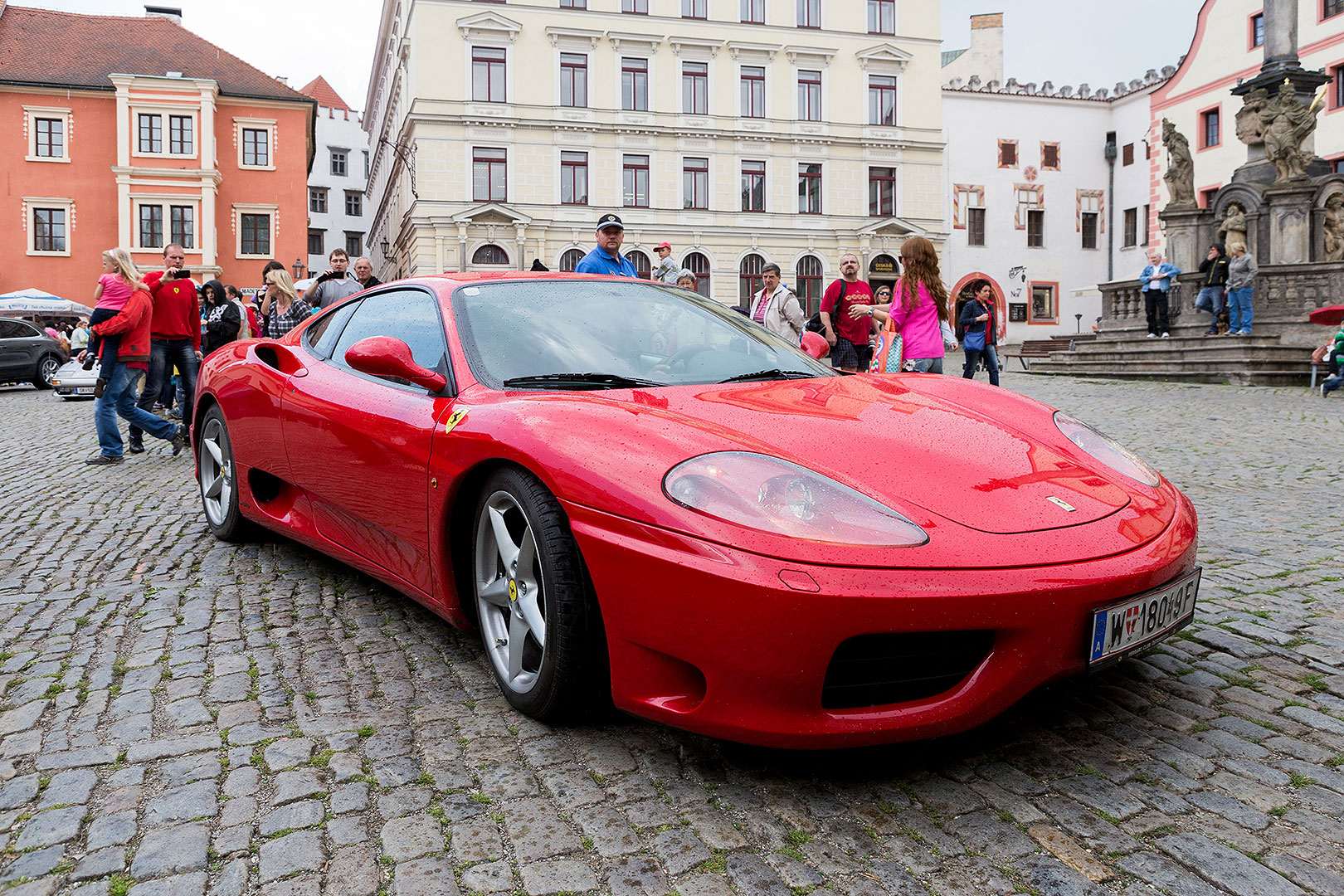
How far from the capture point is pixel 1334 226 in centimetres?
1753

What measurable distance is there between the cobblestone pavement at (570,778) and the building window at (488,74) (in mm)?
35605

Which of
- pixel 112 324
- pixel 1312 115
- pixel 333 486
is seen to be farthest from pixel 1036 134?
pixel 333 486

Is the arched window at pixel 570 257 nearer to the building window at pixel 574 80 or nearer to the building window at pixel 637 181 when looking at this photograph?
the building window at pixel 637 181

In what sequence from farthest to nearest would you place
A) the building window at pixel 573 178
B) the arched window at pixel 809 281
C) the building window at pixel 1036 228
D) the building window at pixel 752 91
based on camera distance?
the building window at pixel 1036 228 < the arched window at pixel 809 281 < the building window at pixel 752 91 < the building window at pixel 573 178

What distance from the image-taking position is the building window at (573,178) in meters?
37.4

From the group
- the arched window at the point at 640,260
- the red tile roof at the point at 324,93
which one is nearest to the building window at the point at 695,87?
the arched window at the point at 640,260

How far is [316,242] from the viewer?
6844 cm

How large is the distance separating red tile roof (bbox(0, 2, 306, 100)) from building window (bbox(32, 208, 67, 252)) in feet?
15.7

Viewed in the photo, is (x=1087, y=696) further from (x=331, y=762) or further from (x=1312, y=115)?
(x=1312, y=115)

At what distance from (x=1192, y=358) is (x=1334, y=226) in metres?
3.55

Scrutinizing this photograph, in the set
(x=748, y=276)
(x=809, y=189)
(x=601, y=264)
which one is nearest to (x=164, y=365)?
(x=601, y=264)

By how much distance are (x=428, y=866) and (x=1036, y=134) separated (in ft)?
152

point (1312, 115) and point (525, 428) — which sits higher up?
point (1312, 115)

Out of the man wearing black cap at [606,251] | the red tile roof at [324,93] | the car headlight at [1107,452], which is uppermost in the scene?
the red tile roof at [324,93]
